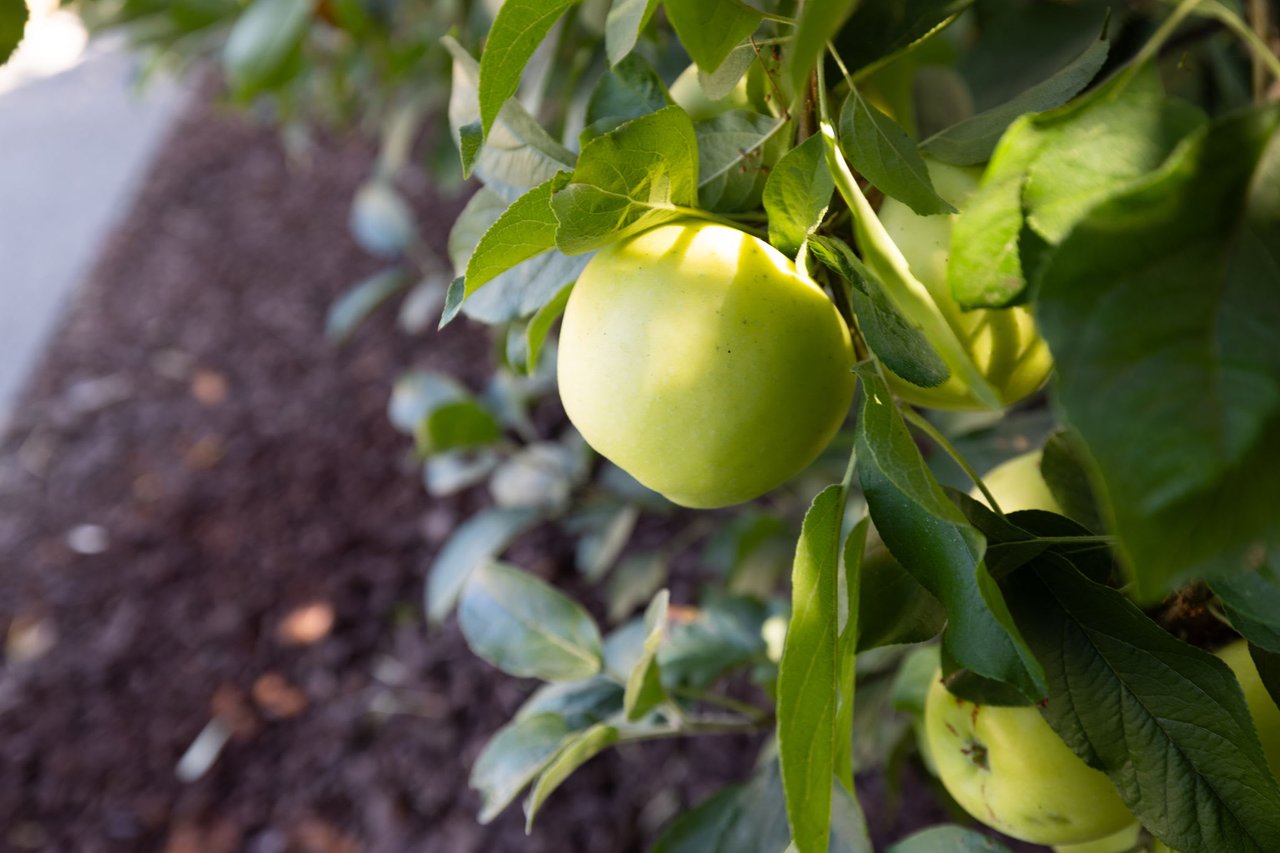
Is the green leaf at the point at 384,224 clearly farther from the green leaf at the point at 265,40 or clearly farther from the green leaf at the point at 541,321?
the green leaf at the point at 541,321

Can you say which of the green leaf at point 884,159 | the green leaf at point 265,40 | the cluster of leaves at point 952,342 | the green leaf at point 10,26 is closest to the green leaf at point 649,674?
the cluster of leaves at point 952,342

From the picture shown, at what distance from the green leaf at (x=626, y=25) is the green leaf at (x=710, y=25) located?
0.03 m

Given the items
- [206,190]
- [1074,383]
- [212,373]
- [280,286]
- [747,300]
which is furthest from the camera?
[206,190]

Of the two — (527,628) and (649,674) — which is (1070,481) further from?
(527,628)

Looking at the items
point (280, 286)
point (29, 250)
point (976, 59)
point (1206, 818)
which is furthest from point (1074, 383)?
point (29, 250)

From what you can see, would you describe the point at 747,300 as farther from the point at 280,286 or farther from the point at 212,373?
the point at 280,286

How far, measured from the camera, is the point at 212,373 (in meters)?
2.55

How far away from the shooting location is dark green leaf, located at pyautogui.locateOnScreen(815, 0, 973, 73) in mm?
412

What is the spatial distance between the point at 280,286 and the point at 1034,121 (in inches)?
108

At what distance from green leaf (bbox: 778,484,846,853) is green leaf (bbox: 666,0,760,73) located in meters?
0.16

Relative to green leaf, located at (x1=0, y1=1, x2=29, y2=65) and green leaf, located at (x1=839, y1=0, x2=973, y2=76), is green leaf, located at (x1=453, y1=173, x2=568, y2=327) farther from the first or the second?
green leaf, located at (x1=0, y1=1, x2=29, y2=65)

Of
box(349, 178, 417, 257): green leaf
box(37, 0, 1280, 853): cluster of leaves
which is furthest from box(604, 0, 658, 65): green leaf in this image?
box(349, 178, 417, 257): green leaf

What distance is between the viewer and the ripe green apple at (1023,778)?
444mm

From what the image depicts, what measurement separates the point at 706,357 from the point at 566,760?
0.27 m
